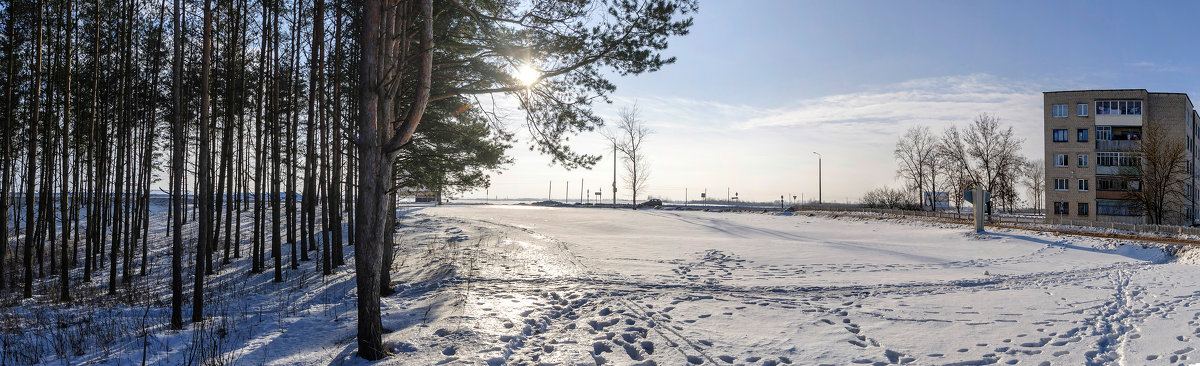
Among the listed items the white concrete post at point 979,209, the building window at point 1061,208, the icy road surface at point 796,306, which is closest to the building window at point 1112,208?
the building window at point 1061,208

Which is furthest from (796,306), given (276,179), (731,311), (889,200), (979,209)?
(889,200)

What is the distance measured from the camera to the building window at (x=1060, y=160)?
136ft

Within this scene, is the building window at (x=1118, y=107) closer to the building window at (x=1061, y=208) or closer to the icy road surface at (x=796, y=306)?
the building window at (x=1061, y=208)

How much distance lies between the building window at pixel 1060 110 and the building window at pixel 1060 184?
16.7ft

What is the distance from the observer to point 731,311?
790cm

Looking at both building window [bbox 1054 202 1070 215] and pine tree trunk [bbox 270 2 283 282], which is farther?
building window [bbox 1054 202 1070 215]

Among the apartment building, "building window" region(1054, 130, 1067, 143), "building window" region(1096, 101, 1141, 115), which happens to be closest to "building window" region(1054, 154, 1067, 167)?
the apartment building

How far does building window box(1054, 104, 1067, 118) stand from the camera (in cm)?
4137

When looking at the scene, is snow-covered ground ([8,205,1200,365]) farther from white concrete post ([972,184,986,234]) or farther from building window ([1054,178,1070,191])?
building window ([1054,178,1070,191])

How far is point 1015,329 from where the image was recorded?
6492 mm

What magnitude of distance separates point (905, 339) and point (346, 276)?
36.5ft

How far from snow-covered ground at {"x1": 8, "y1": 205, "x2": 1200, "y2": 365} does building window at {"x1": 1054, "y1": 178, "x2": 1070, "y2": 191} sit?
33.0 metres

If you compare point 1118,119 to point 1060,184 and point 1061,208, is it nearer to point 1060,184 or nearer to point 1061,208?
point 1060,184

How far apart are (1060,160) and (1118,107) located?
5.24m
